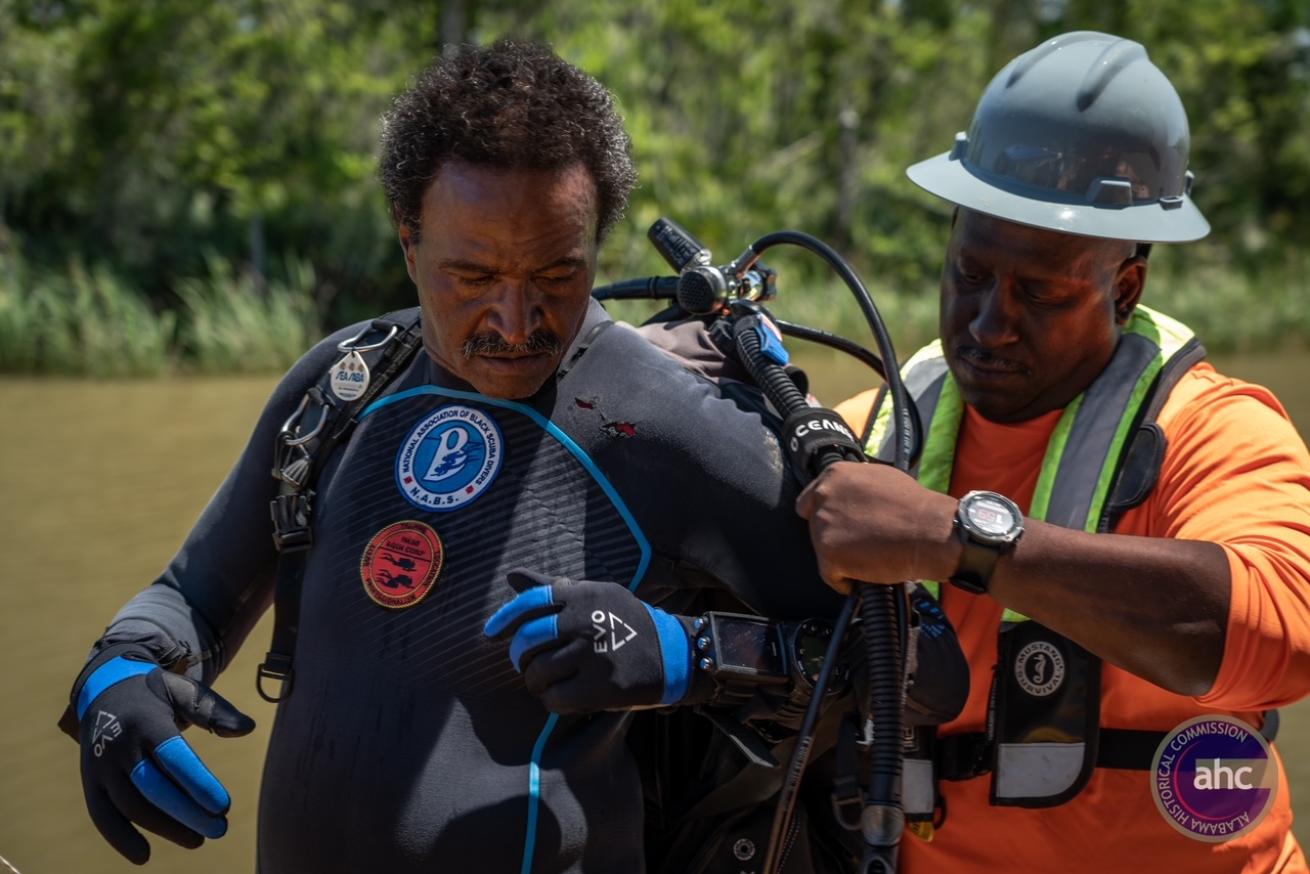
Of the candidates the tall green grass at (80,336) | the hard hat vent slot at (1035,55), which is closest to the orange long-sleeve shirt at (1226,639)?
the hard hat vent slot at (1035,55)

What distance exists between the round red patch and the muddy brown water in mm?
2895

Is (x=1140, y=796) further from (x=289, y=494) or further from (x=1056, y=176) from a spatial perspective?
(x=289, y=494)

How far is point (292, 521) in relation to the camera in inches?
73.1

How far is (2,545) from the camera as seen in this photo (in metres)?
7.58

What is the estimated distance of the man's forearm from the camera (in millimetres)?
1621

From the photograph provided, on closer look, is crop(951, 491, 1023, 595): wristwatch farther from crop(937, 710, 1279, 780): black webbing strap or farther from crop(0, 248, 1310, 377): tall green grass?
crop(0, 248, 1310, 377): tall green grass

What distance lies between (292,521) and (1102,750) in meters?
1.25

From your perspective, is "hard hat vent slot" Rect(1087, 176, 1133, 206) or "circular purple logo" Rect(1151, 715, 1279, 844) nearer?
"circular purple logo" Rect(1151, 715, 1279, 844)

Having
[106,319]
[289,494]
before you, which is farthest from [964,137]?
[106,319]

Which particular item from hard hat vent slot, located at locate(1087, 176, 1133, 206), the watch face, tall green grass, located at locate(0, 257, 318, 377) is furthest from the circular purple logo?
tall green grass, located at locate(0, 257, 318, 377)

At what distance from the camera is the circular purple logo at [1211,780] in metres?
Result: 1.94

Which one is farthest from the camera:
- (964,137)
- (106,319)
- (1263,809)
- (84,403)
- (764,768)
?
(106,319)

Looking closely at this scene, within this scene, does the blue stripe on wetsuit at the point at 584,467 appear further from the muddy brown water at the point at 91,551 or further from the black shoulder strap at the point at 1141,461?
the muddy brown water at the point at 91,551

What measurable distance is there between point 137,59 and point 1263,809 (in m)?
16.9
